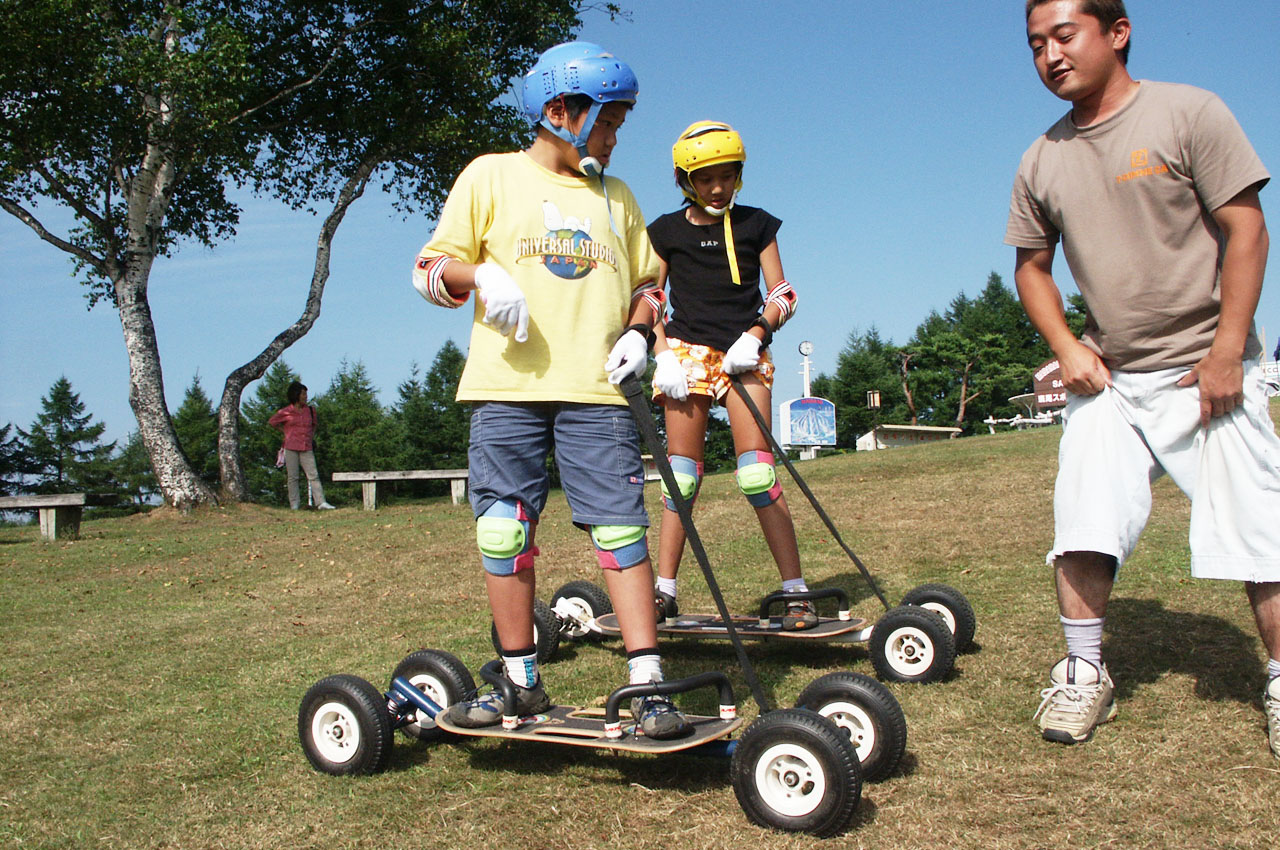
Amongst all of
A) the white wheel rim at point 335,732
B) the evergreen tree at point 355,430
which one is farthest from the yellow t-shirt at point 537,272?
the evergreen tree at point 355,430

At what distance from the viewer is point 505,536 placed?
10.5 ft

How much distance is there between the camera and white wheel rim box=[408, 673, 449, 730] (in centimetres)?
335

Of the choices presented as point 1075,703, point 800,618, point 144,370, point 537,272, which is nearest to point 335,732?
point 537,272

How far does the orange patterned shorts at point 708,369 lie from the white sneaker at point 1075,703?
1869mm

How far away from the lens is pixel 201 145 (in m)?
14.4

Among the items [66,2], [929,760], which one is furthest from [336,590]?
[66,2]

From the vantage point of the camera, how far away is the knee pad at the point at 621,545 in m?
3.15

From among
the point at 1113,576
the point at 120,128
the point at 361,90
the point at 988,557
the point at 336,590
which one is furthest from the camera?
the point at 361,90

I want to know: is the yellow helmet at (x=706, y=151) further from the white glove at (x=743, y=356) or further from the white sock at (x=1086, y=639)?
the white sock at (x=1086, y=639)

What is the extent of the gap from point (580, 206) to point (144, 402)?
45.4 feet

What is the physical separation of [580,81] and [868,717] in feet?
6.80

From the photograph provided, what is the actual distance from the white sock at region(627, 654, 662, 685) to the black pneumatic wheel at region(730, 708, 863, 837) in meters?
0.48

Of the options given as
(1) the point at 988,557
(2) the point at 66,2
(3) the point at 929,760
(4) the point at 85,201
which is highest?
(2) the point at 66,2

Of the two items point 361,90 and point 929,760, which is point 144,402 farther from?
point 929,760
